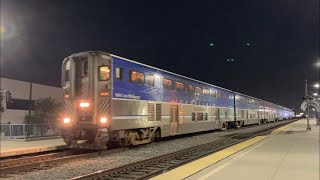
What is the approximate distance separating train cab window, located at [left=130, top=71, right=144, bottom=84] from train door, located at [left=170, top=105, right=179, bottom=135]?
4369mm

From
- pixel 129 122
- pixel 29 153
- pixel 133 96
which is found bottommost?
pixel 29 153

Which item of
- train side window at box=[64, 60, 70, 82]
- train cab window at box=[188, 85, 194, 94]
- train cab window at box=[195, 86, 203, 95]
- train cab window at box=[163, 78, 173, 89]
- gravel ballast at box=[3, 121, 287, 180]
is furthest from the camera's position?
train cab window at box=[195, 86, 203, 95]

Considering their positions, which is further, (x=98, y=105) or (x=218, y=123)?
(x=218, y=123)

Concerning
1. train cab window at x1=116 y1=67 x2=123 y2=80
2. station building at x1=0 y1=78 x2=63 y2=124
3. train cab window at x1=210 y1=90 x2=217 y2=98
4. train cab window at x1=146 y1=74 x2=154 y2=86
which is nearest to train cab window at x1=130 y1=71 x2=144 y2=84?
train cab window at x1=146 y1=74 x2=154 y2=86

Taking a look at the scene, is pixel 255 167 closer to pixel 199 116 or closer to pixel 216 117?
pixel 199 116

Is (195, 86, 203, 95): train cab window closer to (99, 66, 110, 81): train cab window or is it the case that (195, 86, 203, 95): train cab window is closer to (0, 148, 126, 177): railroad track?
(99, 66, 110, 81): train cab window

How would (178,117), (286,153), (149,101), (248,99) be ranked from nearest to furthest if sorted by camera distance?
(286,153), (149,101), (178,117), (248,99)

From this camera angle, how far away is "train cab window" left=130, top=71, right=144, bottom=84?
63.9ft

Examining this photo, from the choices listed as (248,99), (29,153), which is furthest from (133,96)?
(248,99)

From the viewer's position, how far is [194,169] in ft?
37.7

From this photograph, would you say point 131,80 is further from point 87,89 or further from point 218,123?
point 218,123

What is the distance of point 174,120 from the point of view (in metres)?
24.7

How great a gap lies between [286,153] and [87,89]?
8498 millimetres

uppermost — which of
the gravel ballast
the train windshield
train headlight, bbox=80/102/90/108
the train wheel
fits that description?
the train windshield
